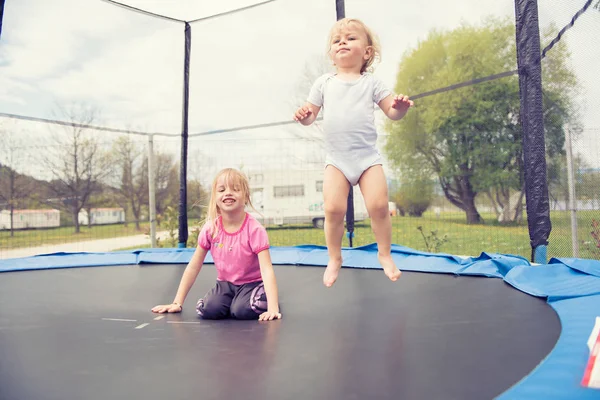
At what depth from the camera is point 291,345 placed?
110cm

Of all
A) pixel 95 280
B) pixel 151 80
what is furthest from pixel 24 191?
pixel 95 280

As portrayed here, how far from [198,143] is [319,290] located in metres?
2.37

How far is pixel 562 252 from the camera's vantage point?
253cm

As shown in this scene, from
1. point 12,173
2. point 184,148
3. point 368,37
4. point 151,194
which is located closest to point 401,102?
point 368,37

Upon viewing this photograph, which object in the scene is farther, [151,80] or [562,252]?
[151,80]

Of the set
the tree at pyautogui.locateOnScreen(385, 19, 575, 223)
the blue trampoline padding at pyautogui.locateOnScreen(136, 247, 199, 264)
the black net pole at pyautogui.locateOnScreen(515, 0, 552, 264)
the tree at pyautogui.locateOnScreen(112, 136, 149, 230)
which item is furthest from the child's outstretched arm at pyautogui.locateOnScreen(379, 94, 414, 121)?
the tree at pyautogui.locateOnScreen(112, 136, 149, 230)

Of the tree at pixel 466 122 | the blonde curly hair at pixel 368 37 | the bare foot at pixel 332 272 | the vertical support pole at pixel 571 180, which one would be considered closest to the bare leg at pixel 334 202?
the bare foot at pixel 332 272

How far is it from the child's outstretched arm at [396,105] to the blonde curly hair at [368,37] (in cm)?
15

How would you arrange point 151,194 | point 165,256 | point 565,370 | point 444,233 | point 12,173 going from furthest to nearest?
1. point 151,194
2. point 12,173
3. point 444,233
4. point 165,256
5. point 565,370

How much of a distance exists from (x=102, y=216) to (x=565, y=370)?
4.05m

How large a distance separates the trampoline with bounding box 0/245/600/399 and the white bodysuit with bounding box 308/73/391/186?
49 centimetres

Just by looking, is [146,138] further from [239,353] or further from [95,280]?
[239,353]

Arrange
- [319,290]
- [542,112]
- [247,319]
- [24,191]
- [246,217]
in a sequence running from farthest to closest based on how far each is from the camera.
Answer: [24,191] → [542,112] → [319,290] → [246,217] → [247,319]

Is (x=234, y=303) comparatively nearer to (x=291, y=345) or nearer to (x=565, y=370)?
(x=291, y=345)
